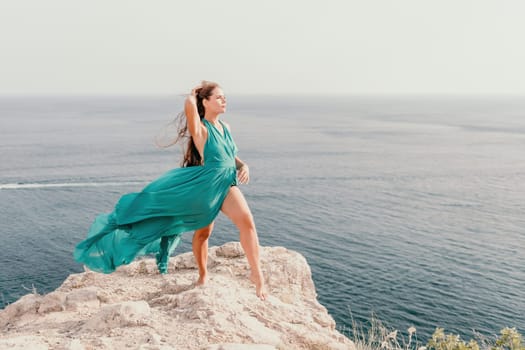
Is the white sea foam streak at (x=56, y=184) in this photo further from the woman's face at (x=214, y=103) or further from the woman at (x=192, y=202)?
the woman's face at (x=214, y=103)

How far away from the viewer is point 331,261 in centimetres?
3519

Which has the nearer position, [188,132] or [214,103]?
[214,103]

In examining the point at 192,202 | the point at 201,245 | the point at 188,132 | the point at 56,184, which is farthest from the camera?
the point at 56,184

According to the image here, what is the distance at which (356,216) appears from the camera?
46.0 meters

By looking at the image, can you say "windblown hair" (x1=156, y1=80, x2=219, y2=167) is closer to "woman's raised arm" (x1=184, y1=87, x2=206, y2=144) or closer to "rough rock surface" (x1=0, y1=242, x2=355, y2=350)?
"woman's raised arm" (x1=184, y1=87, x2=206, y2=144)

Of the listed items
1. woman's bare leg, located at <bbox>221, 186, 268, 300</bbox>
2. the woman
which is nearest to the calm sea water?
the woman

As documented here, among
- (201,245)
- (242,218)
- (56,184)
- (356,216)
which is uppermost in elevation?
(242,218)

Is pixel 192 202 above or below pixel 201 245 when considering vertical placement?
above

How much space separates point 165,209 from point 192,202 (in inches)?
15.5

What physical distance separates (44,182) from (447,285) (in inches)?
1754

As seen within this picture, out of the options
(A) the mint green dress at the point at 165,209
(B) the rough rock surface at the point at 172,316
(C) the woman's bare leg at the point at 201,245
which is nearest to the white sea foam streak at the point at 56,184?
(B) the rough rock surface at the point at 172,316

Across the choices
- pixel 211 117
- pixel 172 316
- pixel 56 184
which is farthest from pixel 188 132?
pixel 56 184

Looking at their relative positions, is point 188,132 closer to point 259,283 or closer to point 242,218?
point 242,218

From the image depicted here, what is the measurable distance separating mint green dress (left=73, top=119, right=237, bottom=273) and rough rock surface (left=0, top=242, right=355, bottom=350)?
787 mm
